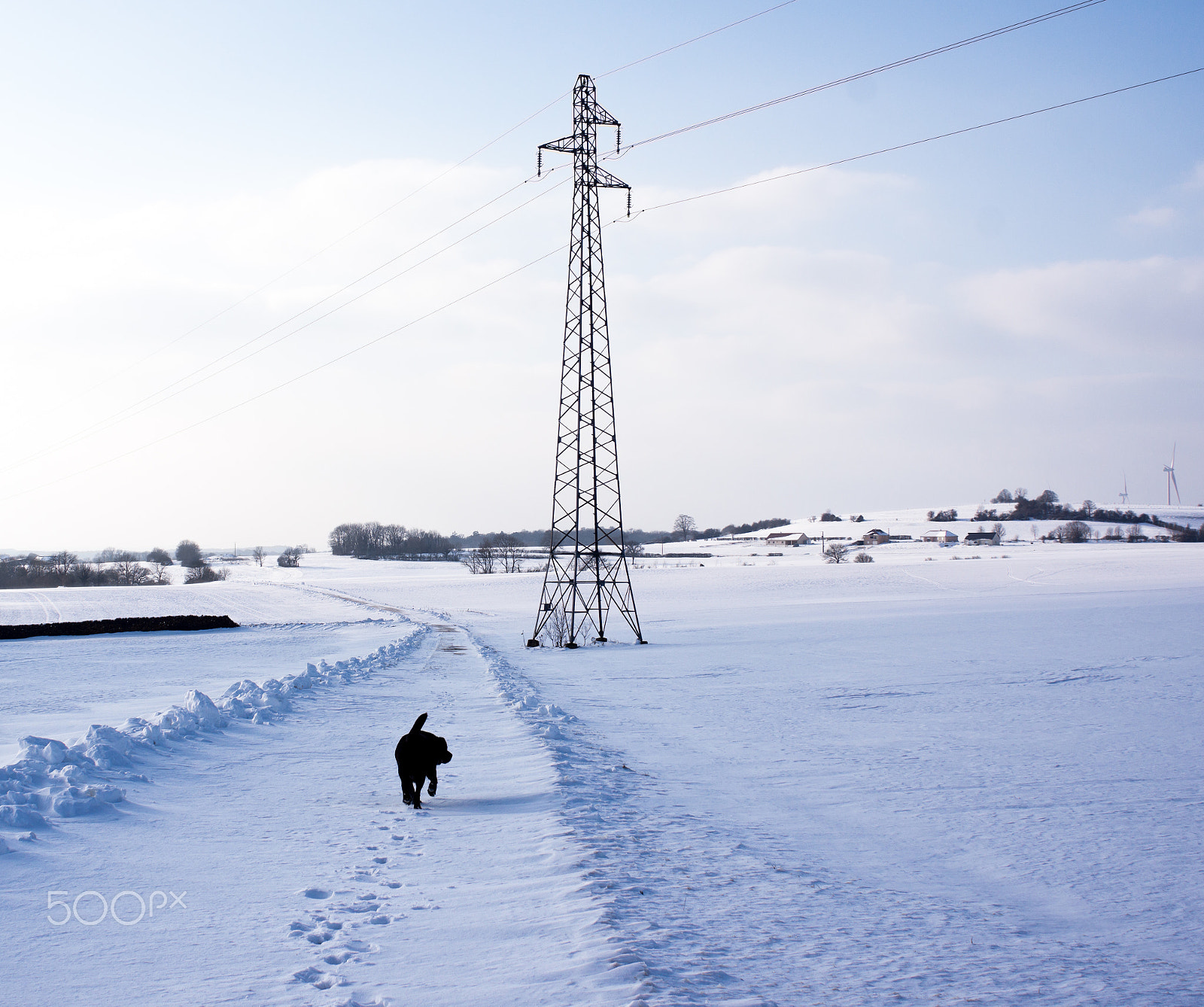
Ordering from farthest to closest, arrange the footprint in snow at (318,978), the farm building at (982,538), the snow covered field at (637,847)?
the farm building at (982,538) → the snow covered field at (637,847) → the footprint in snow at (318,978)

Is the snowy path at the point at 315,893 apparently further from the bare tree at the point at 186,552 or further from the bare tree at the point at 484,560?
the bare tree at the point at 186,552

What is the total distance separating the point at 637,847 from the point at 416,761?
2204 millimetres

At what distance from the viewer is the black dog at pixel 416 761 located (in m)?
7.43

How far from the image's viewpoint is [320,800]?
25.7 feet

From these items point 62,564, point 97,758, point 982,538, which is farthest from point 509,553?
point 97,758

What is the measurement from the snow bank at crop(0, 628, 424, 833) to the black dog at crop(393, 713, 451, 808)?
8.00 ft

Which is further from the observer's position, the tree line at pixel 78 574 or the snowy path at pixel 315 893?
the tree line at pixel 78 574

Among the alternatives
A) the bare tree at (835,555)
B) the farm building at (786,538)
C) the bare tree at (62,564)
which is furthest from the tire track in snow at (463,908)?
the farm building at (786,538)

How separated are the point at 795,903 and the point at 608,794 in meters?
3.02

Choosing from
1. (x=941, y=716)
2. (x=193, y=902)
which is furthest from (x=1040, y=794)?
(x=193, y=902)

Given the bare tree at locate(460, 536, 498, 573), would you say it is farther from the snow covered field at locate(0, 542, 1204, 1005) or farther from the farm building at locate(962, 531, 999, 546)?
the snow covered field at locate(0, 542, 1204, 1005)

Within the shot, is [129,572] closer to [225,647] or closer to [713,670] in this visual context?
[225,647]

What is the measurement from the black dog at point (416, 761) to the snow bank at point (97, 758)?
2437 mm

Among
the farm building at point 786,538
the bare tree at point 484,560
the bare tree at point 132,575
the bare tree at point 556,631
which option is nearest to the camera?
the bare tree at point 556,631
